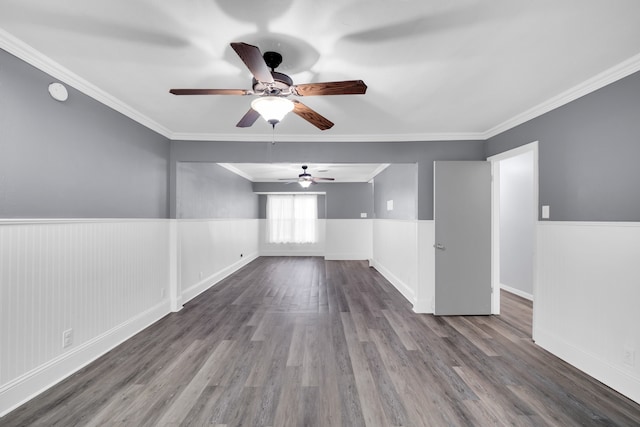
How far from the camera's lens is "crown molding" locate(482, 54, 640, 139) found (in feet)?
6.86

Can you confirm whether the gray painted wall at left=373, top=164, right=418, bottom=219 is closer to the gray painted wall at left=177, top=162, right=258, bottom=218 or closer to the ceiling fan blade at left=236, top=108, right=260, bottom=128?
the ceiling fan blade at left=236, top=108, right=260, bottom=128

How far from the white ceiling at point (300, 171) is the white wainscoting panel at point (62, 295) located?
3.29 metres

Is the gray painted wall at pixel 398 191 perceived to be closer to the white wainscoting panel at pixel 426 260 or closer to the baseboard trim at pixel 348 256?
the white wainscoting panel at pixel 426 260

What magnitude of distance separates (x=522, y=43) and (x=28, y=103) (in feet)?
11.1

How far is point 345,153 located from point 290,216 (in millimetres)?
5281

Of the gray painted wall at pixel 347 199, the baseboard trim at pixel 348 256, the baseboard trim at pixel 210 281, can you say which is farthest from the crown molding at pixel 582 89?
the baseboard trim at pixel 348 256

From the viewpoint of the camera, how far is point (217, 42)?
6.01 ft

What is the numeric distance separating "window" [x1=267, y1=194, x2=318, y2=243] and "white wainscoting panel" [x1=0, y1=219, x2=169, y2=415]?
18.9ft

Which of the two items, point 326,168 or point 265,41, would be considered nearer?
point 265,41

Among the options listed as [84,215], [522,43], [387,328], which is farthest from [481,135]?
[84,215]

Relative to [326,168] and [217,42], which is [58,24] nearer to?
[217,42]

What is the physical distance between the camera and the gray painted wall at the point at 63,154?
1.92 metres

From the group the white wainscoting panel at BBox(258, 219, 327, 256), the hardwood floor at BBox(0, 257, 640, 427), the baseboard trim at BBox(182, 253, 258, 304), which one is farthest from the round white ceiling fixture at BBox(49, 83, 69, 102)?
the white wainscoting panel at BBox(258, 219, 327, 256)

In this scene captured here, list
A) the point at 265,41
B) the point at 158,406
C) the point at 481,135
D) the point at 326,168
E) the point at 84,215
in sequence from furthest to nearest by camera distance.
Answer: the point at 326,168 → the point at 481,135 → the point at 84,215 → the point at 158,406 → the point at 265,41
